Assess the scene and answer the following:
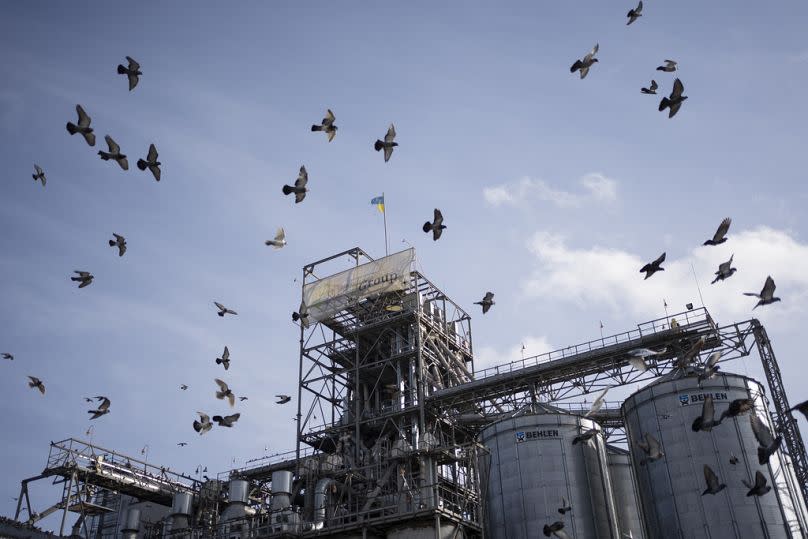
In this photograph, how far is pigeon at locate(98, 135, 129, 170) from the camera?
28.2 meters

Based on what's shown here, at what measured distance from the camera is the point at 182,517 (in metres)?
51.4

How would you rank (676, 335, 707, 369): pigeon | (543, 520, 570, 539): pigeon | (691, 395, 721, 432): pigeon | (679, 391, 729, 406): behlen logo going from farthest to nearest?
(676, 335, 707, 369): pigeon
(679, 391, 729, 406): behlen logo
(543, 520, 570, 539): pigeon
(691, 395, 721, 432): pigeon

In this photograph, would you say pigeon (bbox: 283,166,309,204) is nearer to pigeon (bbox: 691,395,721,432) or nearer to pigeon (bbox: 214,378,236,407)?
pigeon (bbox: 214,378,236,407)

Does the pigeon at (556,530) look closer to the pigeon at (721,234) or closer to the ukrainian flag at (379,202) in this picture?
the pigeon at (721,234)

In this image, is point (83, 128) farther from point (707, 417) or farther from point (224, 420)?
point (707, 417)

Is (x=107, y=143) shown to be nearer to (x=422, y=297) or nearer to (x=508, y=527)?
(x=508, y=527)

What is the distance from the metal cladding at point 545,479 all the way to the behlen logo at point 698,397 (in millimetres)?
5607

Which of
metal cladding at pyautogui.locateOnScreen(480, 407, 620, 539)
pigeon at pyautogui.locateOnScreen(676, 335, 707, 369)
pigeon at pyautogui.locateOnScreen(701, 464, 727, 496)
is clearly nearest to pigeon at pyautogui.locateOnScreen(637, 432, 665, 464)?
pigeon at pyautogui.locateOnScreen(701, 464, 727, 496)

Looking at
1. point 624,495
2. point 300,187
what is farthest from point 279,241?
point 624,495

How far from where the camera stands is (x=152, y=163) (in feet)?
92.3

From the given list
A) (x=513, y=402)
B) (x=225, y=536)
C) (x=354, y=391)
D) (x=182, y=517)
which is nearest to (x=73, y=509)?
(x=182, y=517)

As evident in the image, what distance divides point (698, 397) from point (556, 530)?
828 cm

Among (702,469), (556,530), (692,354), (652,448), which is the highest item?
(692,354)

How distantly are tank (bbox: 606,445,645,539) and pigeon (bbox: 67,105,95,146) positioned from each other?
29.0 meters
